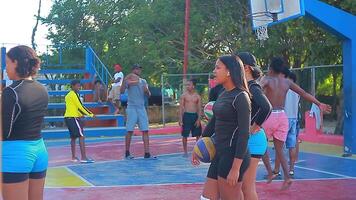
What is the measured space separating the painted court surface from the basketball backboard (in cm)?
303

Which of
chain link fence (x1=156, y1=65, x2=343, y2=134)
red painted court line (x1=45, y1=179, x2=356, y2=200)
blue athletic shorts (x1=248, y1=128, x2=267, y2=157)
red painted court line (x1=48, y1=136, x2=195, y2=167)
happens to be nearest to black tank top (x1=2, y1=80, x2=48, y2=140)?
blue athletic shorts (x1=248, y1=128, x2=267, y2=157)

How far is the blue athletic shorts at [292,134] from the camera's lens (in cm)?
930

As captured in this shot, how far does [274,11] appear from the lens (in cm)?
1149

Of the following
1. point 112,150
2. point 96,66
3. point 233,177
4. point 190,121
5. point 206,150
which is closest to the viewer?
point 233,177

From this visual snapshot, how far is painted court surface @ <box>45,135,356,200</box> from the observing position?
8047 mm

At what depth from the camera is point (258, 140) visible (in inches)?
219

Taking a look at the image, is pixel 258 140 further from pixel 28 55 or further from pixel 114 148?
pixel 114 148

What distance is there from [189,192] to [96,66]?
16893 mm

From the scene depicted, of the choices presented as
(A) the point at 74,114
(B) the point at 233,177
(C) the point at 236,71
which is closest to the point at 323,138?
(A) the point at 74,114

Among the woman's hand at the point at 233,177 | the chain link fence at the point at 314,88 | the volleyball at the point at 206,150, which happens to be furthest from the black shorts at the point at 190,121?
the woman's hand at the point at 233,177

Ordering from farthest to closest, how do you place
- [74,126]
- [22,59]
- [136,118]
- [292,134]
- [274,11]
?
[136,118], [74,126], [274,11], [292,134], [22,59]

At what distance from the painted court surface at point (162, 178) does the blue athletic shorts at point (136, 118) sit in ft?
2.40

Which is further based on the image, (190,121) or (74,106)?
(190,121)

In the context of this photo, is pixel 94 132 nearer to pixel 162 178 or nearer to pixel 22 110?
pixel 162 178
